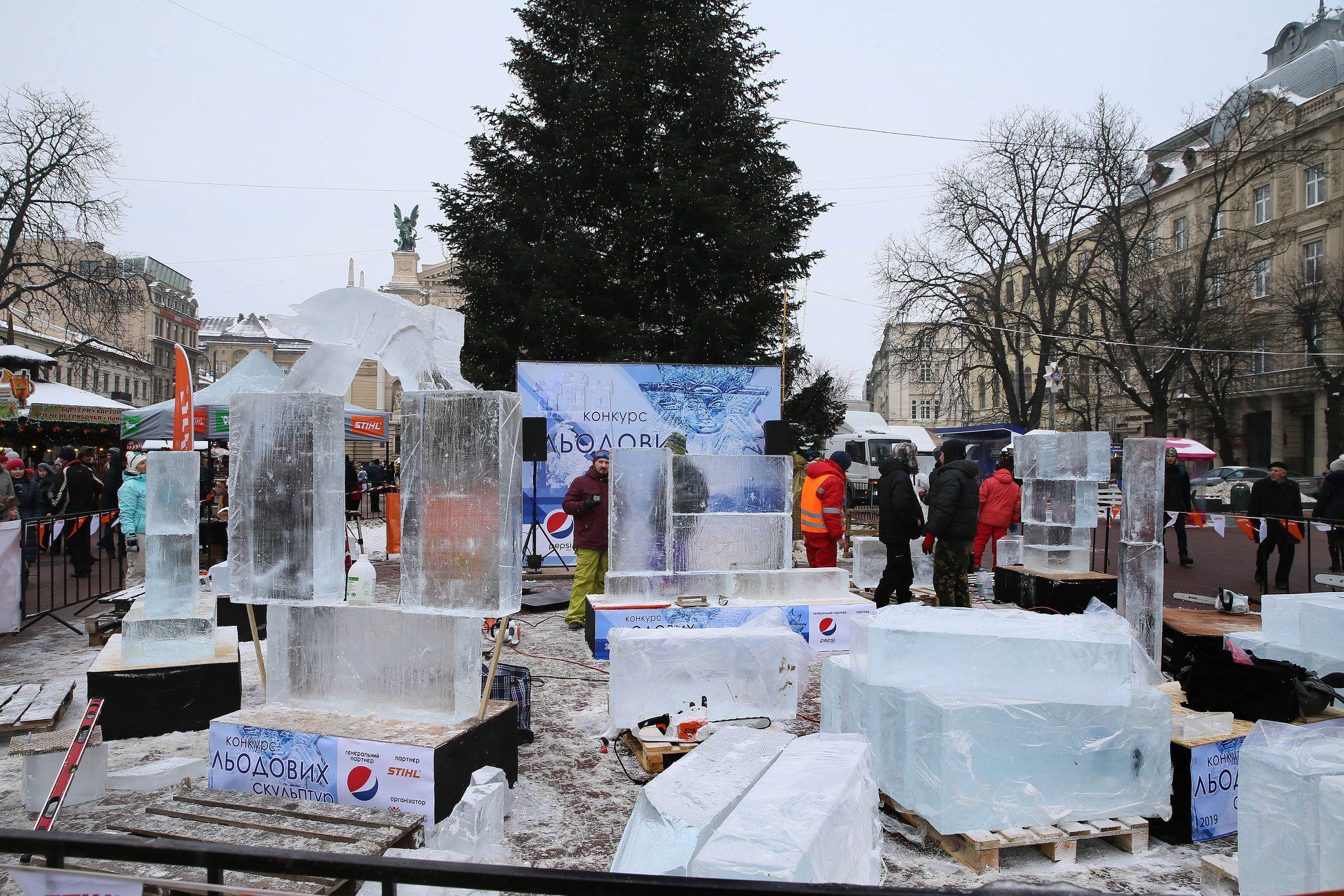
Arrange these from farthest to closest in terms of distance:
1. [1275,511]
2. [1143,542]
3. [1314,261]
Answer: [1314,261]
[1275,511]
[1143,542]

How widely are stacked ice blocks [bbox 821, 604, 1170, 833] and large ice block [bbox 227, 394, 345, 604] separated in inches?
113

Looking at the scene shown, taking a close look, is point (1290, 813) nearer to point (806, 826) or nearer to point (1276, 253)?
point (806, 826)

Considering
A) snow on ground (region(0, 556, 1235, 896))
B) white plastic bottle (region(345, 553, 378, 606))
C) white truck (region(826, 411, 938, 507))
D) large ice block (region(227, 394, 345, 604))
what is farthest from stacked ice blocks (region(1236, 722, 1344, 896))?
white truck (region(826, 411, 938, 507))

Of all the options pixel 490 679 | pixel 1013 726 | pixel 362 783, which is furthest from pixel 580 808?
pixel 1013 726

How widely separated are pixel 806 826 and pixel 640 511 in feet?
16.7

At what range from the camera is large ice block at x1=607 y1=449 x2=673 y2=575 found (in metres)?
7.47

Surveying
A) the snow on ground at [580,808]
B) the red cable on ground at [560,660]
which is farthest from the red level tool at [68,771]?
the red cable on ground at [560,660]

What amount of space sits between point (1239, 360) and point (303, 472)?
35.0m

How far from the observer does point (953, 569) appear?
762cm

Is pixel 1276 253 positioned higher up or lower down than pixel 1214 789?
higher up

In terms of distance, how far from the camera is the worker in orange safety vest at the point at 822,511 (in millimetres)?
8828

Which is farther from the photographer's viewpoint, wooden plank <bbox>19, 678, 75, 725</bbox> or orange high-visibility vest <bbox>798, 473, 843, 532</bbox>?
orange high-visibility vest <bbox>798, 473, 843, 532</bbox>

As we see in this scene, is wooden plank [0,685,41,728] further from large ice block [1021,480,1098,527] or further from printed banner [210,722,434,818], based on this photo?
large ice block [1021,480,1098,527]

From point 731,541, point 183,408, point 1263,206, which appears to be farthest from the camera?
point 1263,206
